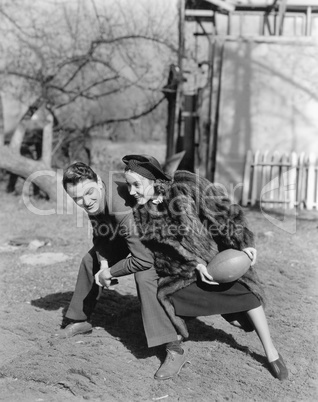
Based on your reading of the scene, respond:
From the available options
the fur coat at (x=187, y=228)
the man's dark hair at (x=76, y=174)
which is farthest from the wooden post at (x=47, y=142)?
the fur coat at (x=187, y=228)

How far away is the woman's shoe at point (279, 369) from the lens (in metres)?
3.51

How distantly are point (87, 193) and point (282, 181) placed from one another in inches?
332

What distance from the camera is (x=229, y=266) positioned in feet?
11.5

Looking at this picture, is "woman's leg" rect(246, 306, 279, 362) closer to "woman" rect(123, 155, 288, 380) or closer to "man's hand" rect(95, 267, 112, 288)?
"woman" rect(123, 155, 288, 380)

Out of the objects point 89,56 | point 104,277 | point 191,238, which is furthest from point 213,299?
point 89,56

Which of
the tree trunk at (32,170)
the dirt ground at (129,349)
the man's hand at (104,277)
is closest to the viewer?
the dirt ground at (129,349)

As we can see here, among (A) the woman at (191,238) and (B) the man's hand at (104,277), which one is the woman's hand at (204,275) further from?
(B) the man's hand at (104,277)

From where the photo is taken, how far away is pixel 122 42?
14.1 meters

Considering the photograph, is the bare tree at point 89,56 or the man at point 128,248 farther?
the bare tree at point 89,56

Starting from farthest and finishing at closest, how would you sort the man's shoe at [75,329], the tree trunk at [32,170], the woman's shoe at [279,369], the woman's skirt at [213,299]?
the tree trunk at [32,170] → the man's shoe at [75,329] → the woman's skirt at [213,299] → the woman's shoe at [279,369]

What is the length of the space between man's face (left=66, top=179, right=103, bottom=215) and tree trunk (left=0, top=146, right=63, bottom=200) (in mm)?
7313

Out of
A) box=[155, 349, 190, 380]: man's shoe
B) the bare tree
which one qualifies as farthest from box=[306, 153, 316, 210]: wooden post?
box=[155, 349, 190, 380]: man's shoe

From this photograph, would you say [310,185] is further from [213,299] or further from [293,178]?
[213,299]

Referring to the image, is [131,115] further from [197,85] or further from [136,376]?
[136,376]
